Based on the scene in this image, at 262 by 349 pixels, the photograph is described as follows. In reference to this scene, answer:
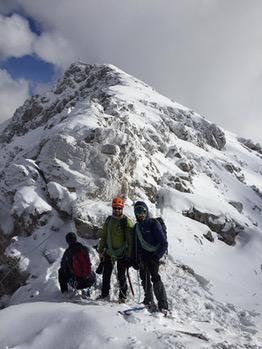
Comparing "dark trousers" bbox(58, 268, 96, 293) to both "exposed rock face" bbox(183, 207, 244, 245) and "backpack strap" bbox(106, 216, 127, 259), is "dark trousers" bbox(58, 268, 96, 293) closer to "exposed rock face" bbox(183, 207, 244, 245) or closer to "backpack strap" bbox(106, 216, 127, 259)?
"backpack strap" bbox(106, 216, 127, 259)

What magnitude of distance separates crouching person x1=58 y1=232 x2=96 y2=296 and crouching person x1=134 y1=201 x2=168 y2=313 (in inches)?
76.0

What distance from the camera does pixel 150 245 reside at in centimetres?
859

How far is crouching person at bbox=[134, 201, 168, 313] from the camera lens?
8.53m

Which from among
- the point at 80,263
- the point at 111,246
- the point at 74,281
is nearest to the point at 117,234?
the point at 111,246

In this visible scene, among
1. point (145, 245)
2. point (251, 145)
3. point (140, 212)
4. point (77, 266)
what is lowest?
point (77, 266)

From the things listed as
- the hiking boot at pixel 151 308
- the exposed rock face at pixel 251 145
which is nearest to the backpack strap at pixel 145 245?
the hiking boot at pixel 151 308

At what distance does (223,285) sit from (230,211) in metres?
8.39

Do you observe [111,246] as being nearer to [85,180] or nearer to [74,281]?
[74,281]

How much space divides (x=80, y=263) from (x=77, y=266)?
4.1 inches

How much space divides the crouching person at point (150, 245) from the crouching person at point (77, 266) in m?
1.93

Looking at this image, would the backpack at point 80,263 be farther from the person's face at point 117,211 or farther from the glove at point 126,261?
the person's face at point 117,211

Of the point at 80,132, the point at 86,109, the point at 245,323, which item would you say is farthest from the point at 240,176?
the point at 245,323

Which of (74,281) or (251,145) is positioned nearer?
(74,281)

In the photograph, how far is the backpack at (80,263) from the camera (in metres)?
10.3
